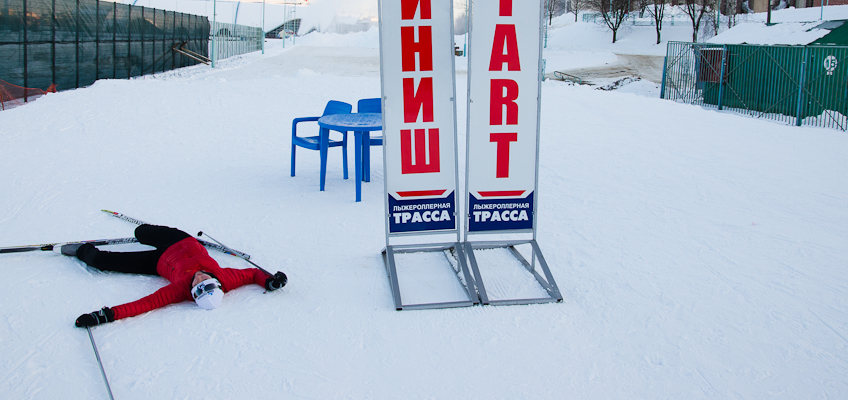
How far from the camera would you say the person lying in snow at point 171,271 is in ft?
11.2

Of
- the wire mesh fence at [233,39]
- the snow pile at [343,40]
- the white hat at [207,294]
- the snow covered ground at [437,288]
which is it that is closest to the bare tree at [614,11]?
the snow pile at [343,40]

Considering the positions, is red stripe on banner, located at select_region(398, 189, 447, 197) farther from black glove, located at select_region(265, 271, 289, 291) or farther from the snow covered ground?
black glove, located at select_region(265, 271, 289, 291)

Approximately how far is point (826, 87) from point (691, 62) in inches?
178

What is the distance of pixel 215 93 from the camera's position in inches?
475

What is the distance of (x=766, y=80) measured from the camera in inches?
515

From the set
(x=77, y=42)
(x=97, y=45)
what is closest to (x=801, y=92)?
(x=77, y=42)

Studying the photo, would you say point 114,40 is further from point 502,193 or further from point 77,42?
point 502,193

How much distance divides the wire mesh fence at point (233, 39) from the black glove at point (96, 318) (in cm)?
2332

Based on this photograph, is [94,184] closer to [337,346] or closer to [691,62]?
[337,346]

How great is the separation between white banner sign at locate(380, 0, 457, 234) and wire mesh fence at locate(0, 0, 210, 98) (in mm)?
10750

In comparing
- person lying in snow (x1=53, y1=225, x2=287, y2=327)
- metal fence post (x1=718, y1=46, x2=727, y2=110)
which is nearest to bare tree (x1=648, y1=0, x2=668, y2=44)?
metal fence post (x1=718, y1=46, x2=727, y2=110)

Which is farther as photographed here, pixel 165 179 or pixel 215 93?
pixel 215 93

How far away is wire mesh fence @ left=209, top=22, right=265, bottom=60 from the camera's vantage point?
93.5ft

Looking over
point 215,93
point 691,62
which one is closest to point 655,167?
point 215,93
